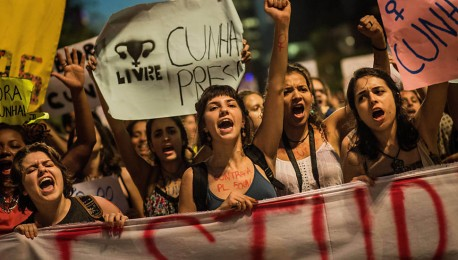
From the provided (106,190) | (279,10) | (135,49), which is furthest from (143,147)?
(279,10)

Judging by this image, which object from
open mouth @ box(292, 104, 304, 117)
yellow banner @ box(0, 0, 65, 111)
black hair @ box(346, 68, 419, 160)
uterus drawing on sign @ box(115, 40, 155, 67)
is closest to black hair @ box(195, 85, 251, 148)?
open mouth @ box(292, 104, 304, 117)

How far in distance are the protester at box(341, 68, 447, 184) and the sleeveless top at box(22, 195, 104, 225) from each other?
1.38 meters

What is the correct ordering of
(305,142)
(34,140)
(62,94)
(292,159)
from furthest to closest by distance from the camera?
(62,94), (34,140), (305,142), (292,159)

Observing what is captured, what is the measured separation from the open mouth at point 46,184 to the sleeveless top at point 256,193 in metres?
0.91

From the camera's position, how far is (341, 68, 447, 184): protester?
418 cm

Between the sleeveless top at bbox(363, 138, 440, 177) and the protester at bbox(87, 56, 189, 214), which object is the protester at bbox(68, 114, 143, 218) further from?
the sleeveless top at bbox(363, 138, 440, 177)

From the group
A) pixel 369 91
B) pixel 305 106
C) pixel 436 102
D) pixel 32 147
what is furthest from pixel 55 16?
pixel 436 102

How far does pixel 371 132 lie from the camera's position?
431 cm

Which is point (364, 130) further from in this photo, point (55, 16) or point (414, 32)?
point (55, 16)

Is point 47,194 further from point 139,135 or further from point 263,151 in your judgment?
point 139,135

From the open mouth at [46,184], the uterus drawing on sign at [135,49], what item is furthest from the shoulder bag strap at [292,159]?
the open mouth at [46,184]

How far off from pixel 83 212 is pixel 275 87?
4.16 ft

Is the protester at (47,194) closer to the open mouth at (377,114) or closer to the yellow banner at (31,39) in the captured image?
the yellow banner at (31,39)

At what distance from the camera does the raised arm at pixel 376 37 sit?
455cm
